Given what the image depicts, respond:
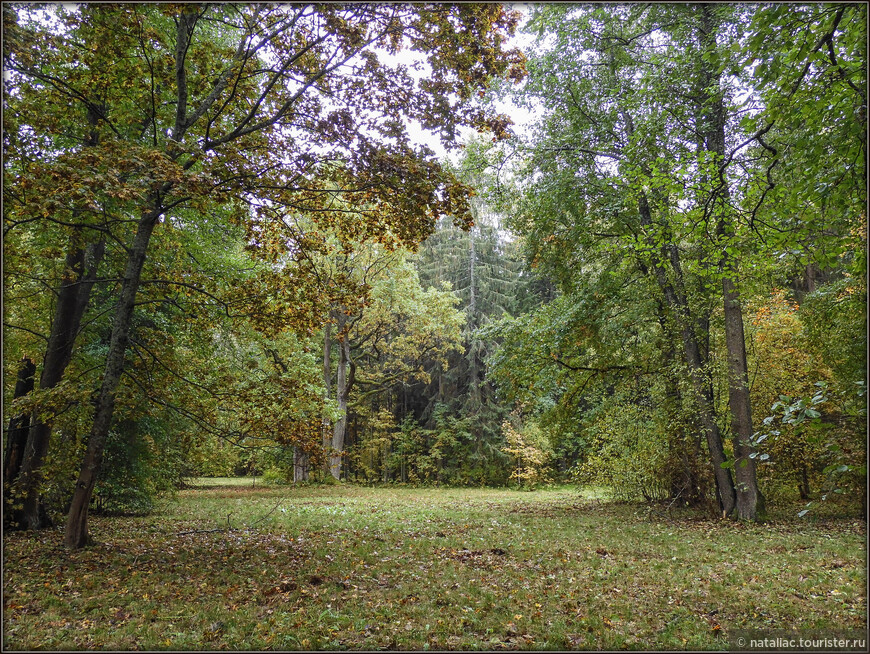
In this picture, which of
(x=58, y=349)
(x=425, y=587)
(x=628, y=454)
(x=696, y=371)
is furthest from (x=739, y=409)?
(x=58, y=349)

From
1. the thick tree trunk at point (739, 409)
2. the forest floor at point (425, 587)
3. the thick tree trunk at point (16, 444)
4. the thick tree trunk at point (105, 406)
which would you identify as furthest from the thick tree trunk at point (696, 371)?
the thick tree trunk at point (16, 444)

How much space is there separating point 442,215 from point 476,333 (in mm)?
3795

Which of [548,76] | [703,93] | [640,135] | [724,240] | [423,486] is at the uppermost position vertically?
[548,76]

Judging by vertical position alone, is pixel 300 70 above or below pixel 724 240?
above

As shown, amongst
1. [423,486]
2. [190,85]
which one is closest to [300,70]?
[190,85]

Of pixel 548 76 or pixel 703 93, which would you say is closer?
pixel 703 93

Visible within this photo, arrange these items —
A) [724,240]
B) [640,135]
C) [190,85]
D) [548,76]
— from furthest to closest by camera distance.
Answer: [548,76], [640,135], [190,85], [724,240]

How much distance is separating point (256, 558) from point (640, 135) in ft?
31.7

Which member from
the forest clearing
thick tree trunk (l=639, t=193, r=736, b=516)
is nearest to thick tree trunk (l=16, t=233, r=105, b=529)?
the forest clearing

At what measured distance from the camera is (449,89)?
7.00m

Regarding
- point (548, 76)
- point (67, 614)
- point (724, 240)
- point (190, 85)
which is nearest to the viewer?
point (67, 614)

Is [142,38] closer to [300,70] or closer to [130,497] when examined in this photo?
[300,70]

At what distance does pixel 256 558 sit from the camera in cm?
664

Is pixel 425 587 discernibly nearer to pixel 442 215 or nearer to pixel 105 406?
pixel 105 406
